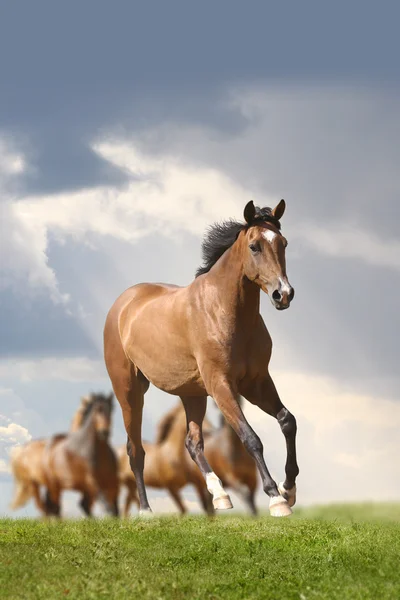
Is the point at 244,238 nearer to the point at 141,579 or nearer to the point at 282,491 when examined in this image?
the point at 282,491

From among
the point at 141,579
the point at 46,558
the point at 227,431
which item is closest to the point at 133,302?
the point at 227,431

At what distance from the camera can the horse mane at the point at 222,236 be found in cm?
1077

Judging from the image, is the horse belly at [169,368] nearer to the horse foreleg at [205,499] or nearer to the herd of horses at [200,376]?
the herd of horses at [200,376]

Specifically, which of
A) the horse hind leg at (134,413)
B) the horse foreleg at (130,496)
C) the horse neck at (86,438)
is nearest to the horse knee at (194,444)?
the horse hind leg at (134,413)

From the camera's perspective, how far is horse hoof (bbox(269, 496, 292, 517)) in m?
10.2

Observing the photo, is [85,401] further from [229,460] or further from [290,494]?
[290,494]

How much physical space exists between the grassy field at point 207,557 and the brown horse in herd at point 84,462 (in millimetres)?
1378

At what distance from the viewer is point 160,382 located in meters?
12.2

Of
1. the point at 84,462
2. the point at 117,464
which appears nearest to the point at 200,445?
the point at 117,464

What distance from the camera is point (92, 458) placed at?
1459cm

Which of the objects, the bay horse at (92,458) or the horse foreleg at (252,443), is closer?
the horse foreleg at (252,443)

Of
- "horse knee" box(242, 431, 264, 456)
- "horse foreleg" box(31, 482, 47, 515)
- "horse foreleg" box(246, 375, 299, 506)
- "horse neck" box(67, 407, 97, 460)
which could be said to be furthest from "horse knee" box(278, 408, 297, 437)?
"horse foreleg" box(31, 482, 47, 515)

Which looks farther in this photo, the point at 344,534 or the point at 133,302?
the point at 133,302

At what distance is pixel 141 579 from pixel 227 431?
17.8 feet
